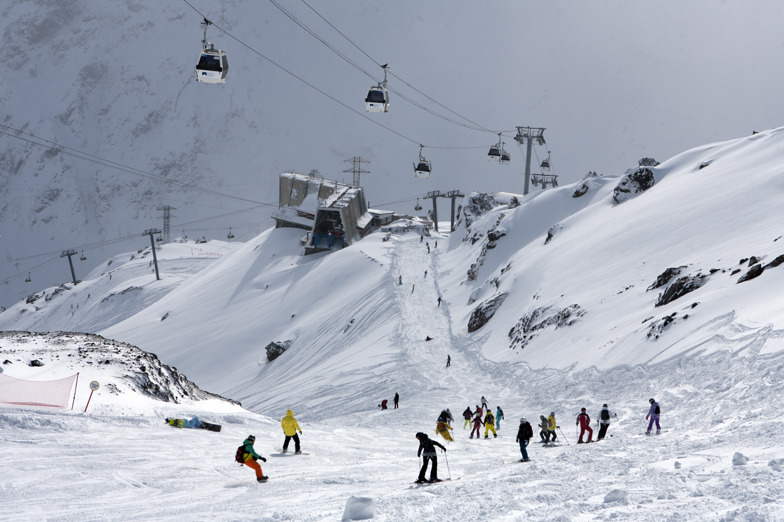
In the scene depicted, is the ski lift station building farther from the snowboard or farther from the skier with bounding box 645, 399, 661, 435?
the skier with bounding box 645, 399, 661, 435

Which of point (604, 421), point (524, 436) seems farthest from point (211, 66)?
point (604, 421)

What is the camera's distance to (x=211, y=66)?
946 inches

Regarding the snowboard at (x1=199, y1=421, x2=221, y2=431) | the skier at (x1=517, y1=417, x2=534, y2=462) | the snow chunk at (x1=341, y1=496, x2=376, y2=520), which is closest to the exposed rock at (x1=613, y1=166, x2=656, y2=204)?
the skier at (x1=517, y1=417, x2=534, y2=462)

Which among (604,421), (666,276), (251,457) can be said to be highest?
(666,276)

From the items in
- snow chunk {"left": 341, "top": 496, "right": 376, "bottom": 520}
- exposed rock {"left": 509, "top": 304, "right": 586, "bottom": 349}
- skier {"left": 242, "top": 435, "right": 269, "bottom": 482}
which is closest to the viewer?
snow chunk {"left": 341, "top": 496, "right": 376, "bottom": 520}

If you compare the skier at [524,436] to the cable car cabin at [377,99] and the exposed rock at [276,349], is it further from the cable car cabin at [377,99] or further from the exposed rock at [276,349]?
the exposed rock at [276,349]

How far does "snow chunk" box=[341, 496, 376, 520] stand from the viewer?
10.5m

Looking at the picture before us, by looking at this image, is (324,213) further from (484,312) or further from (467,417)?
(467,417)

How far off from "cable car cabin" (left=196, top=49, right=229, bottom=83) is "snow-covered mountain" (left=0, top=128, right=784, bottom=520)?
1126cm

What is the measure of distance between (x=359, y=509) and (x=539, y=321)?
85.9 ft

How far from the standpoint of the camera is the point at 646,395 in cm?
2219

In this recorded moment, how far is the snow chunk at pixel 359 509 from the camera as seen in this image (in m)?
10.5

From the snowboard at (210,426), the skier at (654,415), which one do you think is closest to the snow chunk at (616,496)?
the skier at (654,415)

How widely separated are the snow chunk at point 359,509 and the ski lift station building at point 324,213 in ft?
194
